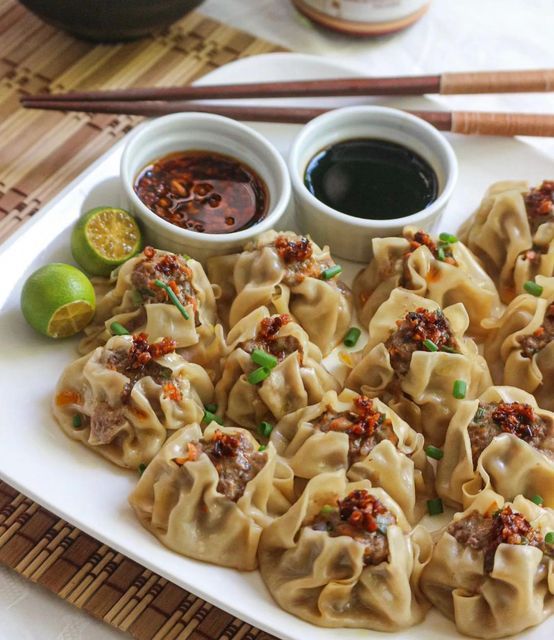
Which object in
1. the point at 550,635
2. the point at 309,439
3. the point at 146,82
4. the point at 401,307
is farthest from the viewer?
the point at 146,82

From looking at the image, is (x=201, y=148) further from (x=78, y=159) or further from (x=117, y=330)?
(x=117, y=330)

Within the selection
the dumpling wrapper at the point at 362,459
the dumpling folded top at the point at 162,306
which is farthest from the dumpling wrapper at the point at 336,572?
the dumpling folded top at the point at 162,306

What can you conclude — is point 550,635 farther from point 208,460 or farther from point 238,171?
point 238,171

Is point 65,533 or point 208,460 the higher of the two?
point 208,460

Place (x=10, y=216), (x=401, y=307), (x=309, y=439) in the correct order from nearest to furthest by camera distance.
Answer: (x=309, y=439) < (x=401, y=307) < (x=10, y=216)

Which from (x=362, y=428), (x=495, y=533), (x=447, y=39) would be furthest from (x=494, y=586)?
(x=447, y=39)

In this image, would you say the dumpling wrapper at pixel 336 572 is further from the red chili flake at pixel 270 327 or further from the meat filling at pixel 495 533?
the red chili flake at pixel 270 327

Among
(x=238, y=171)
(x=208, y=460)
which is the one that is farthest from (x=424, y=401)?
(x=238, y=171)

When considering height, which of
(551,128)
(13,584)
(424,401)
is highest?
(551,128)
